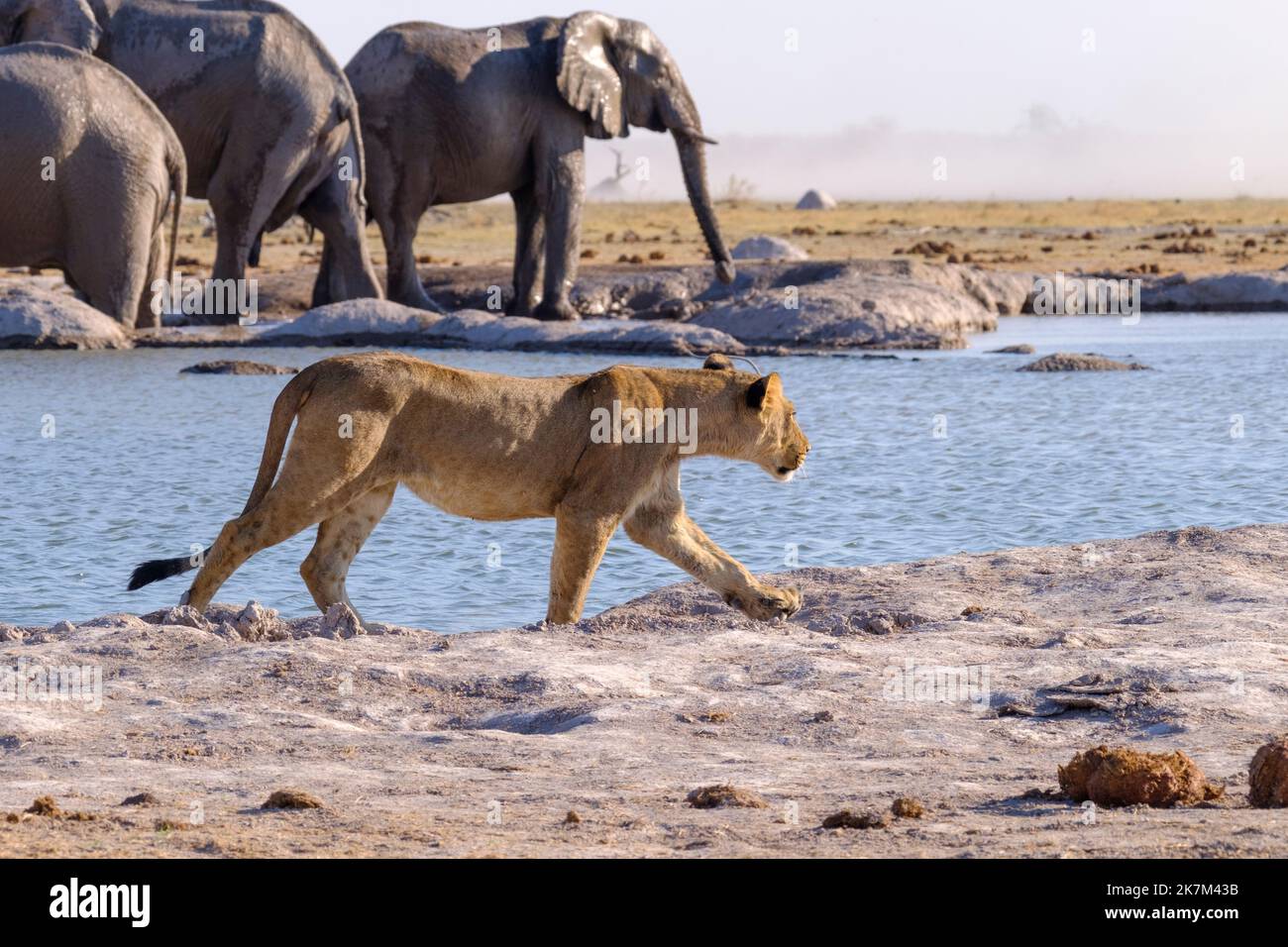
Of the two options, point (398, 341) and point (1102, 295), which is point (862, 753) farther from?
point (1102, 295)

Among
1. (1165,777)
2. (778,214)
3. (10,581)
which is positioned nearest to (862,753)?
(1165,777)

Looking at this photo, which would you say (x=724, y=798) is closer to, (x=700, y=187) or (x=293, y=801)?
(x=293, y=801)

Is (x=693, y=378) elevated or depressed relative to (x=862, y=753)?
elevated

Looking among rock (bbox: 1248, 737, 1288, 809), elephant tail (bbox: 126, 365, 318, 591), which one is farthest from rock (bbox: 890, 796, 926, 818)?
elephant tail (bbox: 126, 365, 318, 591)

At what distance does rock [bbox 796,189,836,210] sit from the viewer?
74438mm

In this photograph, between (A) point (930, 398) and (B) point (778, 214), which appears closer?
(A) point (930, 398)

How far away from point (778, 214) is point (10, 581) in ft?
188

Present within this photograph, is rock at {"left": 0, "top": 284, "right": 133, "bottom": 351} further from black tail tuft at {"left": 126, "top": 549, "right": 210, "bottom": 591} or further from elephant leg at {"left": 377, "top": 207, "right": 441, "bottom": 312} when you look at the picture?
black tail tuft at {"left": 126, "top": 549, "right": 210, "bottom": 591}

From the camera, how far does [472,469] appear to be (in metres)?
8.73

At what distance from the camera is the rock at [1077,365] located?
21672 mm

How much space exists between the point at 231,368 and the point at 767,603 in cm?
1295

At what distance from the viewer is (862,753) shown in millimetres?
6809

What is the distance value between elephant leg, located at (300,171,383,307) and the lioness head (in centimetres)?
1732
